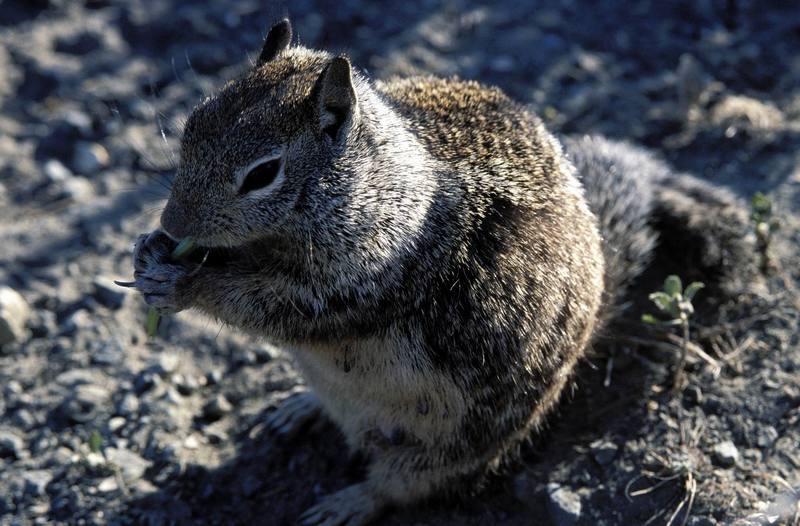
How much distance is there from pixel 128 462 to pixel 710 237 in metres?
2.58

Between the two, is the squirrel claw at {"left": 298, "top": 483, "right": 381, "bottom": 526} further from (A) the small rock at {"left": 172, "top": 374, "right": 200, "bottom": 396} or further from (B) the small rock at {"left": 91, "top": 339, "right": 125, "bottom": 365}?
(B) the small rock at {"left": 91, "top": 339, "right": 125, "bottom": 365}

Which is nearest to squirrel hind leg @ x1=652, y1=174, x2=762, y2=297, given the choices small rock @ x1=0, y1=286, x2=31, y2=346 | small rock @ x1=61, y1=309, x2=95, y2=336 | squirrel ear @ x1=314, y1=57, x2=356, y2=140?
squirrel ear @ x1=314, y1=57, x2=356, y2=140

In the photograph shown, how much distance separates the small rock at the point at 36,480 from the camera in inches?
136

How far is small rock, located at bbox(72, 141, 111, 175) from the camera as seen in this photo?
496 centimetres

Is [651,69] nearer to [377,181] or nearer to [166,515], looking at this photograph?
[377,181]

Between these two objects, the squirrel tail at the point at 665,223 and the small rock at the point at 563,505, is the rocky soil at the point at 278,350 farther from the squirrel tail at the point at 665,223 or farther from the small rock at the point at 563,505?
the squirrel tail at the point at 665,223

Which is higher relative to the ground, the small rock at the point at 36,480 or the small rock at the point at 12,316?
the small rock at the point at 12,316

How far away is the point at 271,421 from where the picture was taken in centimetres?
375

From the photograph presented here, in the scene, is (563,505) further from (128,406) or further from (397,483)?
(128,406)

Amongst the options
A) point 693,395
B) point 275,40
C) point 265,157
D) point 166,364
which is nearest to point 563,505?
point 693,395

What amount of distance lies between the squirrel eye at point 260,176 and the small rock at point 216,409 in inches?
56.3

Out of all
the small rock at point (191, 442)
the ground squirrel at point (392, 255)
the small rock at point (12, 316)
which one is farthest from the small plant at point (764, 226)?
the small rock at point (12, 316)

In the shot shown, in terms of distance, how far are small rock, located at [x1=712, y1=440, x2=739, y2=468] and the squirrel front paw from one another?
1.98 m

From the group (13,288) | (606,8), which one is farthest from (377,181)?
(606,8)
